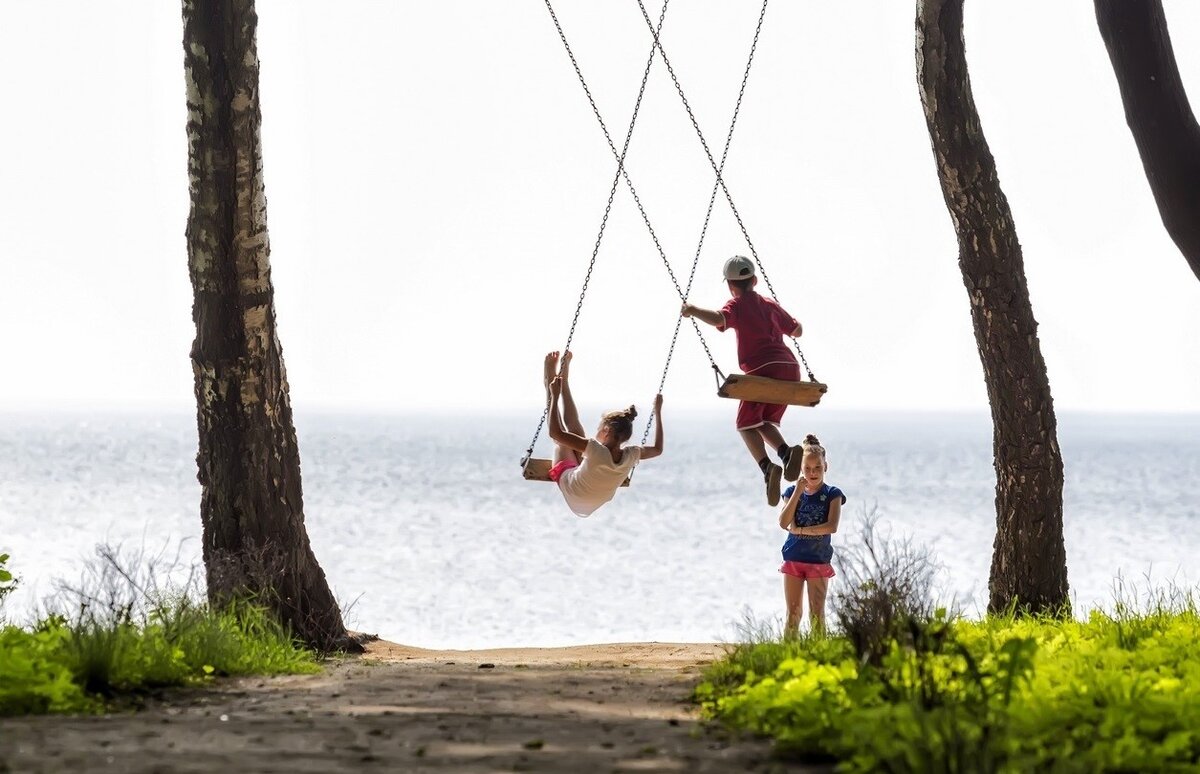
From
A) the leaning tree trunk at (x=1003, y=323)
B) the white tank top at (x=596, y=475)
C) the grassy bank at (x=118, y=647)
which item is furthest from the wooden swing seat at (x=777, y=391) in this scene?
the grassy bank at (x=118, y=647)

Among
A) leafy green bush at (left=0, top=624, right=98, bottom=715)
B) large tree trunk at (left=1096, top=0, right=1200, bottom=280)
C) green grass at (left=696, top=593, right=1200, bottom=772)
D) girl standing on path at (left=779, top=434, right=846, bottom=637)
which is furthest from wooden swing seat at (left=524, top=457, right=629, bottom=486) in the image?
leafy green bush at (left=0, top=624, right=98, bottom=715)

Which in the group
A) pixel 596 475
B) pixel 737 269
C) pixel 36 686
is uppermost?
pixel 737 269

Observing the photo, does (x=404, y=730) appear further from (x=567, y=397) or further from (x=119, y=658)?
(x=567, y=397)

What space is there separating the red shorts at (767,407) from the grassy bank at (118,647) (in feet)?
A: 9.58

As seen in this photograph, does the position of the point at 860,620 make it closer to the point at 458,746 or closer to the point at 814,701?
the point at 814,701

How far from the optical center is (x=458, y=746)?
4.21 metres

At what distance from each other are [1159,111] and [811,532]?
263 centimetres

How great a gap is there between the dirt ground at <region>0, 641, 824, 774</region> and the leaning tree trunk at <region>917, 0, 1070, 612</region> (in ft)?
10.7

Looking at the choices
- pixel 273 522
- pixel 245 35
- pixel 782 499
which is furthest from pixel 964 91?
pixel 273 522

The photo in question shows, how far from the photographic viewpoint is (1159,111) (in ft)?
21.9

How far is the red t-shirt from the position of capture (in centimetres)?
808

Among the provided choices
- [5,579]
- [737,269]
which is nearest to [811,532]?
[737,269]

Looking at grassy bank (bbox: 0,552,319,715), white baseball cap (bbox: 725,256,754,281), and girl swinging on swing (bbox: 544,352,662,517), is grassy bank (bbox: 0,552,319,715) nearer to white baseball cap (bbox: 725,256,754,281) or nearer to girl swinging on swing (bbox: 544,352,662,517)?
girl swinging on swing (bbox: 544,352,662,517)

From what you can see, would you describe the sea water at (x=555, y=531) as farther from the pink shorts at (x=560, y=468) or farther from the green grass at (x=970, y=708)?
the pink shorts at (x=560, y=468)
